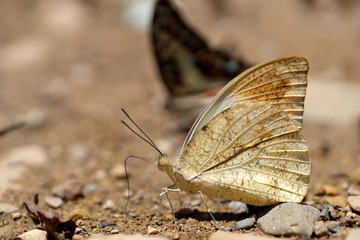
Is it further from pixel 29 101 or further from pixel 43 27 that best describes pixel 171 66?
pixel 43 27

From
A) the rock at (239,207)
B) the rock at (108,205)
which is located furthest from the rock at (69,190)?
the rock at (239,207)

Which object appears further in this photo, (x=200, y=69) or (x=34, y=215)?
(x=200, y=69)

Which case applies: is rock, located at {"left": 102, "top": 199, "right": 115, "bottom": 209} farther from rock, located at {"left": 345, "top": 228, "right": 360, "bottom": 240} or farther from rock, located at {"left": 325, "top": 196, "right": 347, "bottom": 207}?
rock, located at {"left": 345, "top": 228, "right": 360, "bottom": 240}

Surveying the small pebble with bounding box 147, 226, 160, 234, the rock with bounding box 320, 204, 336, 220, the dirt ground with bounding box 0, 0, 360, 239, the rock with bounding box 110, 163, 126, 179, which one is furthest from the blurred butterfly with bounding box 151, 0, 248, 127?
the small pebble with bounding box 147, 226, 160, 234

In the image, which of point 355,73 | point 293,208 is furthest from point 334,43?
point 293,208

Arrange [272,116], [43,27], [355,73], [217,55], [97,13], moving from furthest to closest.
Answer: [97,13], [43,27], [355,73], [217,55], [272,116]

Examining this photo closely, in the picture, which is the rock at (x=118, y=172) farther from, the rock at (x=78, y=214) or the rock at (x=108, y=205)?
the rock at (x=78, y=214)

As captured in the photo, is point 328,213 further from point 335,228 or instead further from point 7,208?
point 7,208
